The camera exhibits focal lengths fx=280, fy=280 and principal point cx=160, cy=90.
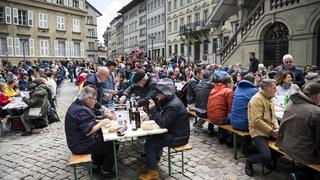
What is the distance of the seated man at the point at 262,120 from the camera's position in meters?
4.92

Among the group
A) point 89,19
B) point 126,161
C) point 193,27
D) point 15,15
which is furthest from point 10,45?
point 126,161

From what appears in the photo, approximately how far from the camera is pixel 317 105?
4125mm

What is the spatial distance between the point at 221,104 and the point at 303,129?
8.68 feet

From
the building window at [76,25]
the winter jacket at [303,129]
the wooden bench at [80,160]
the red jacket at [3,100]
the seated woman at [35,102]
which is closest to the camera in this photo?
the winter jacket at [303,129]

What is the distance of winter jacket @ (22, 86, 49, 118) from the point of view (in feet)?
26.8

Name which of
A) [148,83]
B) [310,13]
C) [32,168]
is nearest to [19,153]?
[32,168]

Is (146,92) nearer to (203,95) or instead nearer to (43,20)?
(203,95)

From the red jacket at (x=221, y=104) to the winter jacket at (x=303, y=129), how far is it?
2.30 m

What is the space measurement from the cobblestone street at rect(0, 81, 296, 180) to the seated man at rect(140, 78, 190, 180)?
1.68 ft

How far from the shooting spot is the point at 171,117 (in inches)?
187

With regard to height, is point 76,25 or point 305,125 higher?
point 76,25

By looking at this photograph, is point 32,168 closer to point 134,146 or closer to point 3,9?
point 134,146

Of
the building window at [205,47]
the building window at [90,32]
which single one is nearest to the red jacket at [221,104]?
the building window at [205,47]

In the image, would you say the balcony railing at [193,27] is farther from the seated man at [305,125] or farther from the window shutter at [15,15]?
the seated man at [305,125]
